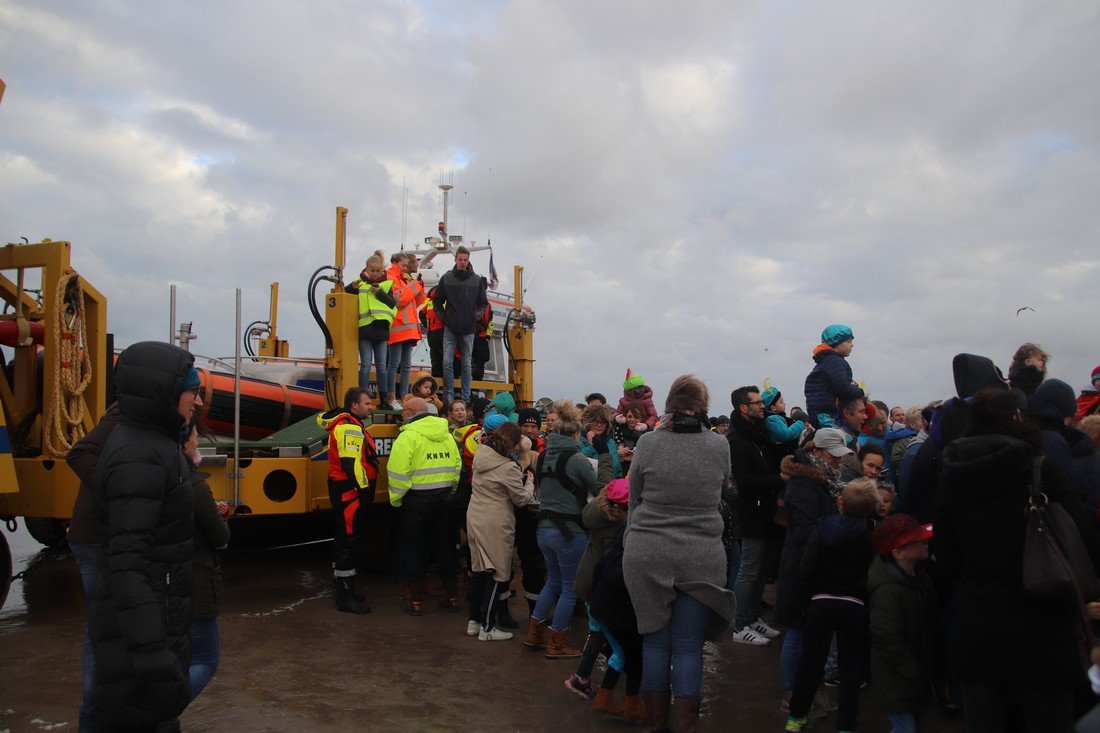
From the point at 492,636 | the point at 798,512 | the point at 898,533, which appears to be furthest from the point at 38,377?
the point at 898,533

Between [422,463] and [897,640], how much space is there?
3.80 meters

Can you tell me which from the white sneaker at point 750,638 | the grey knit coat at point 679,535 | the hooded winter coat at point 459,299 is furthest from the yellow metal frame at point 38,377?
the white sneaker at point 750,638

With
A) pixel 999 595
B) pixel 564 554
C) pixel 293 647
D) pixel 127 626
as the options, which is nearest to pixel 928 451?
pixel 999 595

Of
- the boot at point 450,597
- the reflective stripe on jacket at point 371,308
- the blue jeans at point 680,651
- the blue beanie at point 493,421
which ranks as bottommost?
the boot at point 450,597

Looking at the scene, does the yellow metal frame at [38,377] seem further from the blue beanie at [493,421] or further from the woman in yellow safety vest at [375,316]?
the blue beanie at [493,421]

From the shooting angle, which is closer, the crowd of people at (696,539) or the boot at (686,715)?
the crowd of people at (696,539)

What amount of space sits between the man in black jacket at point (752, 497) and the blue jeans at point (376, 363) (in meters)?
4.04

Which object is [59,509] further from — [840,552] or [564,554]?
[840,552]

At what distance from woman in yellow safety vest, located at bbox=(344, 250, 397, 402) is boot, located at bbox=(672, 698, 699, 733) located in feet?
17.5

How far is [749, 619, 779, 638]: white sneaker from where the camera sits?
606 cm

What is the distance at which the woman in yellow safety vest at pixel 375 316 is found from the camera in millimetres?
8398

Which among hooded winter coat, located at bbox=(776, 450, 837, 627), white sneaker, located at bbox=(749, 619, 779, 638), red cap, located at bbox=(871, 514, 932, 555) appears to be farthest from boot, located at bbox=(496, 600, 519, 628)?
red cap, located at bbox=(871, 514, 932, 555)

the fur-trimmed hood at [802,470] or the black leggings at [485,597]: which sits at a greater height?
the fur-trimmed hood at [802,470]

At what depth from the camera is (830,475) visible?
4902 mm
